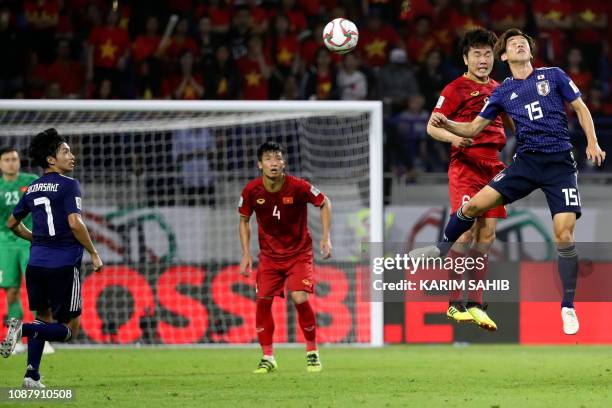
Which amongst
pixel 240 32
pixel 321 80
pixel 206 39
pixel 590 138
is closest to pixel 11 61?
pixel 206 39

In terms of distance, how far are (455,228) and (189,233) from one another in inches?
234

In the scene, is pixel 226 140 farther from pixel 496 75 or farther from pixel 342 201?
pixel 496 75

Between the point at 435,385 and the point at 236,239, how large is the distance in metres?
5.94

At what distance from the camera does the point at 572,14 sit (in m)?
19.2

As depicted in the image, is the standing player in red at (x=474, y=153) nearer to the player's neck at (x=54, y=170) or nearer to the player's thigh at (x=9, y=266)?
the player's neck at (x=54, y=170)

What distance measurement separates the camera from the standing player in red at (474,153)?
9.79 meters

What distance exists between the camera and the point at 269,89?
57.2ft

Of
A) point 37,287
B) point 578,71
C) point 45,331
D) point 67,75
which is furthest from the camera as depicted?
point 578,71

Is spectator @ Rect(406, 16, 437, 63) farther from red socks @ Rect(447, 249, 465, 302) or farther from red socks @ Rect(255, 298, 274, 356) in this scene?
red socks @ Rect(447, 249, 465, 302)

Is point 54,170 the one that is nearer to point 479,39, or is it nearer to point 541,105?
point 479,39

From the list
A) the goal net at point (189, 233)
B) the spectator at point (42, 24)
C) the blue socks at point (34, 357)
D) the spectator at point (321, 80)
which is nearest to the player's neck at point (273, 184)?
the blue socks at point (34, 357)

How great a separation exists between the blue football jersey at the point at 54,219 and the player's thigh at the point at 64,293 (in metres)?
0.06

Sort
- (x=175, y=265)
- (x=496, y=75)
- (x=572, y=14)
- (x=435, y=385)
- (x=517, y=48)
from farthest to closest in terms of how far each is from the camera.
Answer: (x=572, y=14), (x=496, y=75), (x=175, y=265), (x=435, y=385), (x=517, y=48)

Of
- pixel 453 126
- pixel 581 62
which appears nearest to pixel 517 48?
pixel 453 126
